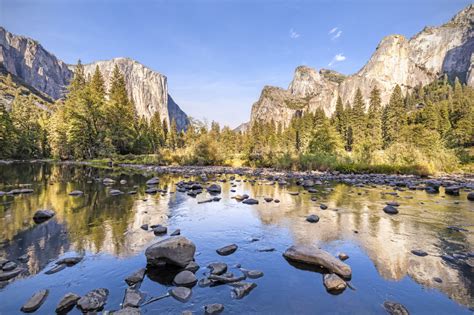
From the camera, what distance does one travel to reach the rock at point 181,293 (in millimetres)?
4302

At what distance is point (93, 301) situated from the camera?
4.09 metres

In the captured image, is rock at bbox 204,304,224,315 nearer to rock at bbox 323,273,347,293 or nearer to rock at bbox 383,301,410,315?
rock at bbox 323,273,347,293

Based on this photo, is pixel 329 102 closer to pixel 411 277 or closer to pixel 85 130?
pixel 85 130

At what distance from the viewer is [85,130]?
42625 millimetres

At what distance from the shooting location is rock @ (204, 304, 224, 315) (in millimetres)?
3932

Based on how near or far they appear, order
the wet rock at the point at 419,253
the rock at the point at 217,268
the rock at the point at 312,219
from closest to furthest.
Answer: the rock at the point at 217,268, the wet rock at the point at 419,253, the rock at the point at 312,219

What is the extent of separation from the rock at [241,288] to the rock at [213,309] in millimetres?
434

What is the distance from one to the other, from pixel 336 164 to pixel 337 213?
2039 cm

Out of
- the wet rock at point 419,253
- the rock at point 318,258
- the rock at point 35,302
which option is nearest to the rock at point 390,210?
the wet rock at point 419,253

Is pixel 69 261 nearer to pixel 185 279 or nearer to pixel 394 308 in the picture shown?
pixel 185 279

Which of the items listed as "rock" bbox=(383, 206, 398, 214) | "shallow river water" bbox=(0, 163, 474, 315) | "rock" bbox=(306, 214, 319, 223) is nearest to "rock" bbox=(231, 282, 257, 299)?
"shallow river water" bbox=(0, 163, 474, 315)

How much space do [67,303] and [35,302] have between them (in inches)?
21.1

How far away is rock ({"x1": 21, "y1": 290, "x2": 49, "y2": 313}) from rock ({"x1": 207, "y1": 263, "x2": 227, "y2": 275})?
2.80 meters

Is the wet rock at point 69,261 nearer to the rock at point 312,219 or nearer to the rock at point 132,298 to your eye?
the rock at point 132,298
